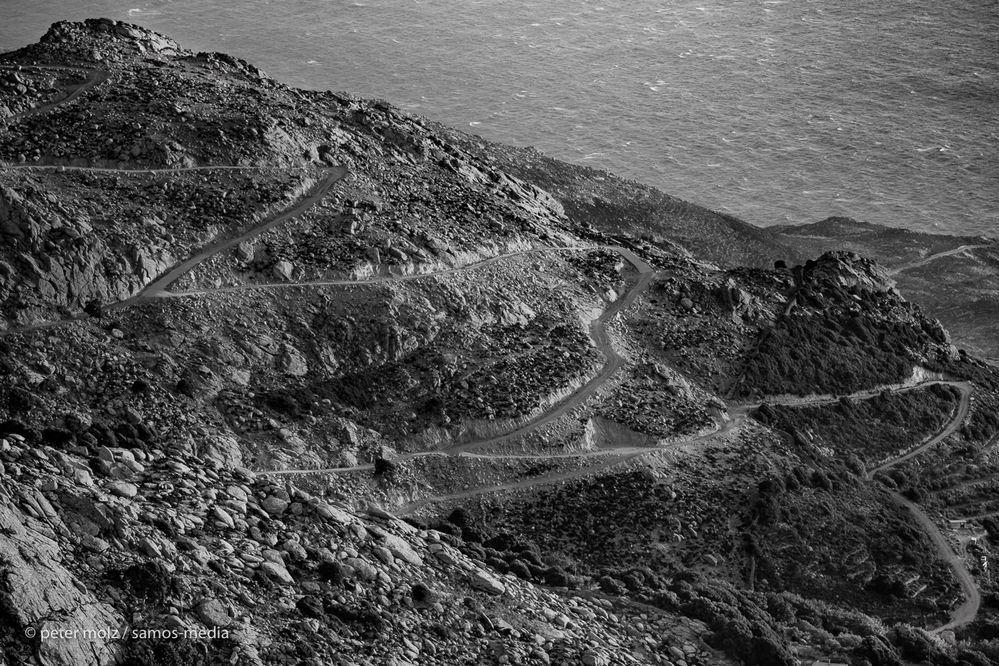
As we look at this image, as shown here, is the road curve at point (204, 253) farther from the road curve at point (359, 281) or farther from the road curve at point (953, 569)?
the road curve at point (953, 569)

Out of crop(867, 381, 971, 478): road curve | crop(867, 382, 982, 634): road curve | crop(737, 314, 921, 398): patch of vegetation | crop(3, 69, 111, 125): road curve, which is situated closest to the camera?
crop(867, 382, 982, 634): road curve

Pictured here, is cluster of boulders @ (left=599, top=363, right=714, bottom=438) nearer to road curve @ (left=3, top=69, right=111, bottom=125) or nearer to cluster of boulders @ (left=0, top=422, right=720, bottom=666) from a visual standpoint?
cluster of boulders @ (left=0, top=422, right=720, bottom=666)

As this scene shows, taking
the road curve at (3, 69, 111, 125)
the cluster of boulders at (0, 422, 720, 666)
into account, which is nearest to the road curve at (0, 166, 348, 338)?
the road curve at (3, 69, 111, 125)

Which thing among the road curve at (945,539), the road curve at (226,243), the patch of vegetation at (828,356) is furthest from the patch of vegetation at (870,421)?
the road curve at (226,243)

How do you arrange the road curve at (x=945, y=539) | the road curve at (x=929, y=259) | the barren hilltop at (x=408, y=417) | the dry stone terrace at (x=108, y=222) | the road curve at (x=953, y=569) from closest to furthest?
the barren hilltop at (x=408, y=417), the dry stone terrace at (x=108, y=222), the road curve at (x=953, y=569), the road curve at (x=945, y=539), the road curve at (x=929, y=259)

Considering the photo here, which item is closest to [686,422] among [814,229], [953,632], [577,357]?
[577,357]

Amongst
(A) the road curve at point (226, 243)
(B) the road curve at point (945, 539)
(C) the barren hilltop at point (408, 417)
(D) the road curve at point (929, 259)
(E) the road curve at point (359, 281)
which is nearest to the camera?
(C) the barren hilltop at point (408, 417)
